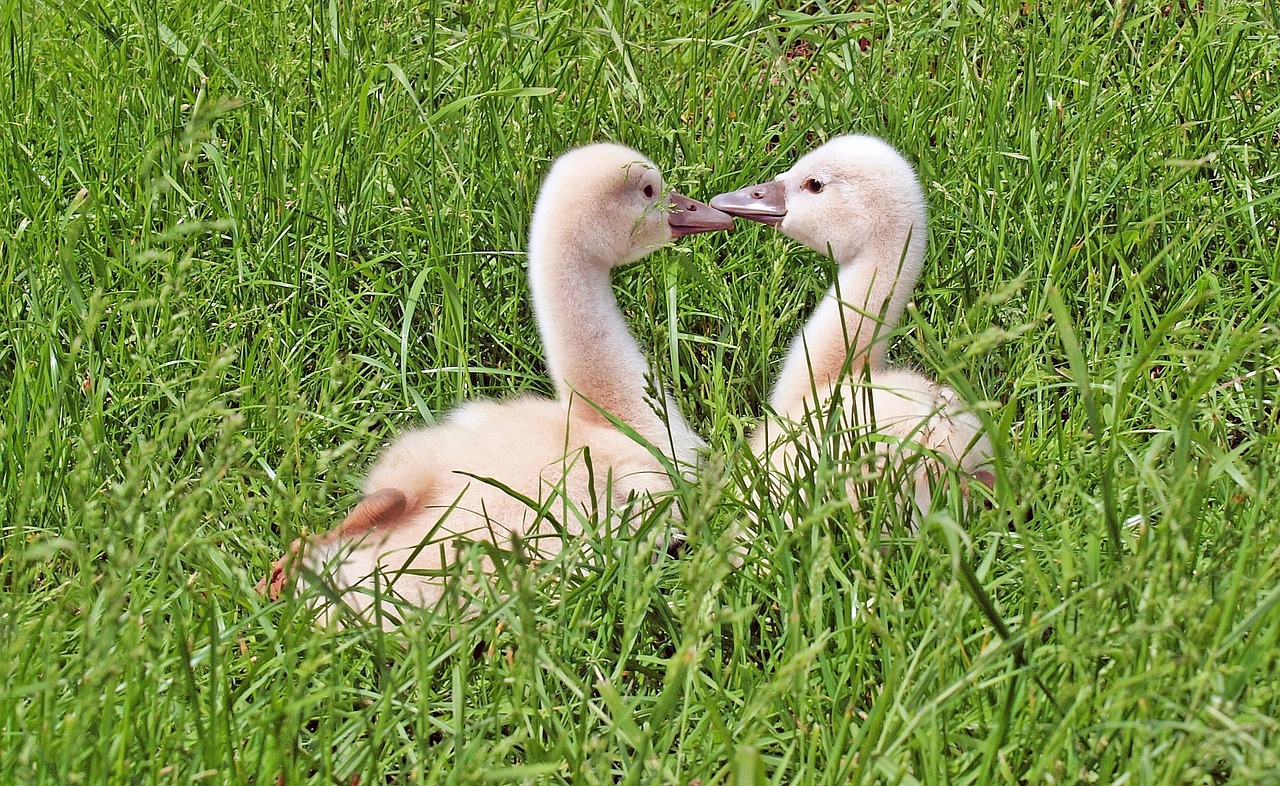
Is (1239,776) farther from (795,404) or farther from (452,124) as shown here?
(452,124)

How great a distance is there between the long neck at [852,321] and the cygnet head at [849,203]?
1 cm

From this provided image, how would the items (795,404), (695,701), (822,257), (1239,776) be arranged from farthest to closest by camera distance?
(822,257), (795,404), (695,701), (1239,776)

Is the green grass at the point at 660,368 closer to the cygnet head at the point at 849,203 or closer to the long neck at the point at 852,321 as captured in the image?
the long neck at the point at 852,321

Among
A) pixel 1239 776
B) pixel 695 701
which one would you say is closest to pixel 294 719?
pixel 695 701

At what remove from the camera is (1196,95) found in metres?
4.85

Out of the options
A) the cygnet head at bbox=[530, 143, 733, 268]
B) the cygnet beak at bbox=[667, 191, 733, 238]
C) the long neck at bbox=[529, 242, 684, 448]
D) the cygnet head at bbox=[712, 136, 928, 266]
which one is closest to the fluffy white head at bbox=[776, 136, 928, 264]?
the cygnet head at bbox=[712, 136, 928, 266]

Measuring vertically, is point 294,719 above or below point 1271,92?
above

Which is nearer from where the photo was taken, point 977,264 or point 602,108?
point 977,264

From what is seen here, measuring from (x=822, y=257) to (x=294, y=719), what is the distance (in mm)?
2609

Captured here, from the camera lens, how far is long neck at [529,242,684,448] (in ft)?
12.6

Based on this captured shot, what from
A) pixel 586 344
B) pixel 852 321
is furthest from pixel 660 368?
pixel 852 321

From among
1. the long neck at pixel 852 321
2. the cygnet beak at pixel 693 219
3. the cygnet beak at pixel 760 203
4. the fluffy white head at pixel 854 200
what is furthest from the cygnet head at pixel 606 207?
the long neck at pixel 852 321

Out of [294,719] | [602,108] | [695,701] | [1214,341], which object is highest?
[602,108]

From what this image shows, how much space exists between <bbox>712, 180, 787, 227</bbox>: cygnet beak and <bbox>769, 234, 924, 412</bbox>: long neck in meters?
0.28
